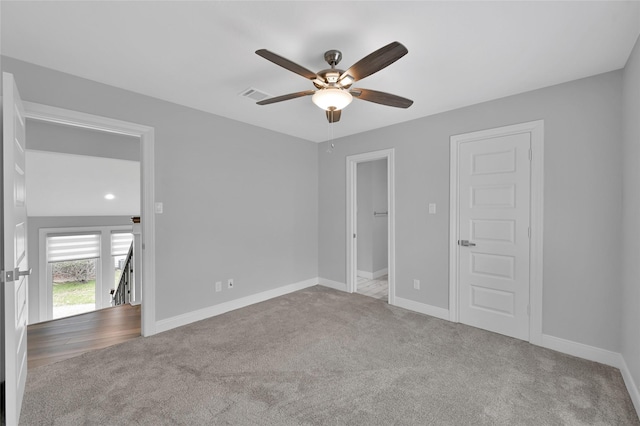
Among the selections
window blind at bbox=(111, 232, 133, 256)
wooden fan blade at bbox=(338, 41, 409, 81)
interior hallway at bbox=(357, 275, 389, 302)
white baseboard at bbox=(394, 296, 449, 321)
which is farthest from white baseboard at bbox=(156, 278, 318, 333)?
window blind at bbox=(111, 232, 133, 256)

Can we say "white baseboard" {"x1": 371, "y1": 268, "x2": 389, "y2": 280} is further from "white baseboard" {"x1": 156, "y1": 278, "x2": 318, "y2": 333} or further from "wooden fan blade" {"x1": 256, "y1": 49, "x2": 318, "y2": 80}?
"wooden fan blade" {"x1": 256, "y1": 49, "x2": 318, "y2": 80}

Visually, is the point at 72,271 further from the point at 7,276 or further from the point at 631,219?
the point at 631,219

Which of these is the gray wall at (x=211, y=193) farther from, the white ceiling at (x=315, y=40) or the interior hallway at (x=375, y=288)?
the interior hallway at (x=375, y=288)

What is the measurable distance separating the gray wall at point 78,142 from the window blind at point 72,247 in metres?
2.81

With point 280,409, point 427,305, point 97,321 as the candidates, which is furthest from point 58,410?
point 427,305

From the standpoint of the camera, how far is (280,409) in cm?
184

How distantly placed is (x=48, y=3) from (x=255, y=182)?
8.26 ft

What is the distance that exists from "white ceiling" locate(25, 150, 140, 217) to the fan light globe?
13.9 ft

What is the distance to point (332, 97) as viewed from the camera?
6.57 feet

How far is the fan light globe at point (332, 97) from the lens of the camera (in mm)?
1985

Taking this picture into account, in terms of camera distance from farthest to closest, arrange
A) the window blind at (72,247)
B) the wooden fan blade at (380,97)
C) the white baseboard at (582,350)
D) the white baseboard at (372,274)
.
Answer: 1. the window blind at (72,247)
2. the white baseboard at (372,274)
3. the white baseboard at (582,350)
4. the wooden fan blade at (380,97)

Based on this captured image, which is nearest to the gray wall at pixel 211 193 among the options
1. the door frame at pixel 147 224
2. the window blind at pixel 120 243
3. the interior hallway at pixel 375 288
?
the door frame at pixel 147 224

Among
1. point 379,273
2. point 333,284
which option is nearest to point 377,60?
point 333,284

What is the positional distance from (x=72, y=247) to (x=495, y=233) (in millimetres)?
7495
